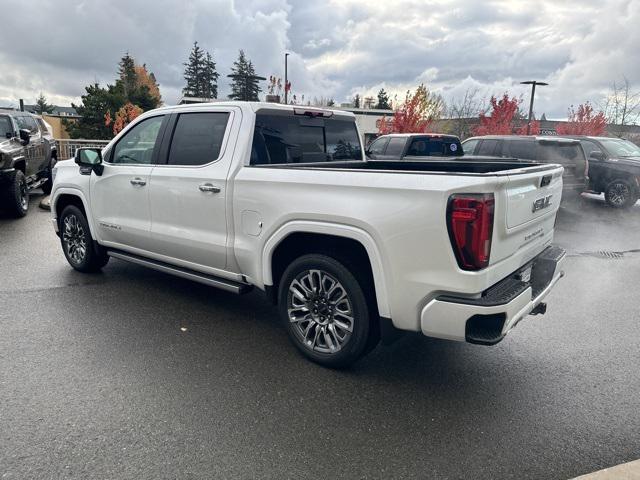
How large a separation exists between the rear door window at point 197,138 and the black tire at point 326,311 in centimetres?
133

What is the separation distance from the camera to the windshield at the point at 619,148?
12000 mm

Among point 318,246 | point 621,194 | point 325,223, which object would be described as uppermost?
point 325,223

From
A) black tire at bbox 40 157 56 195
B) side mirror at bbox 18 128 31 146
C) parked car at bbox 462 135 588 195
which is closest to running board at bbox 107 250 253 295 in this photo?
side mirror at bbox 18 128 31 146

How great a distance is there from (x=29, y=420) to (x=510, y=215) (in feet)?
10.2

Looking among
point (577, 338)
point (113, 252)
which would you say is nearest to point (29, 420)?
point (113, 252)

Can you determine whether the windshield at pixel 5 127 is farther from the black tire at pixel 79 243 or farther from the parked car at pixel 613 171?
the parked car at pixel 613 171

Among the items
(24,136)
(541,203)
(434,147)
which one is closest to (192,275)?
(541,203)

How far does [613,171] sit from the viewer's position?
1166 centimetres

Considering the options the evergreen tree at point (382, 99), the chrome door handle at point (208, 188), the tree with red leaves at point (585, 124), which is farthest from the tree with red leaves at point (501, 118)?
the evergreen tree at point (382, 99)

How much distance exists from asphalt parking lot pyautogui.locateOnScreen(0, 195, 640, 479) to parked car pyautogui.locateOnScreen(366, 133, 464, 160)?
243 inches

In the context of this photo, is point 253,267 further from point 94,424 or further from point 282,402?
point 94,424

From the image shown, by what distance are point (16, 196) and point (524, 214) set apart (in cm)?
920

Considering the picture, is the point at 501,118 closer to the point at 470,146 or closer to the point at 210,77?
the point at 470,146

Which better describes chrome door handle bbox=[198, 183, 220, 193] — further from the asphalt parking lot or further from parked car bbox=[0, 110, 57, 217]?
parked car bbox=[0, 110, 57, 217]
